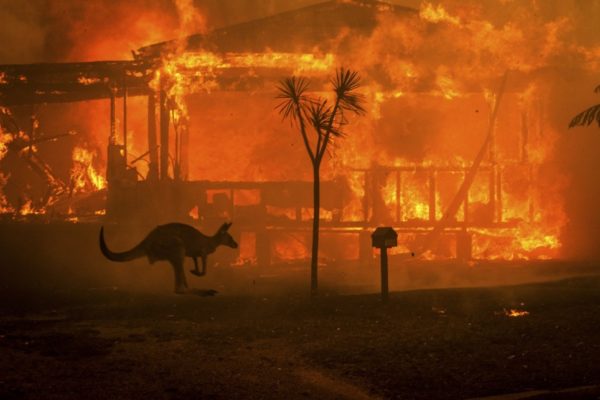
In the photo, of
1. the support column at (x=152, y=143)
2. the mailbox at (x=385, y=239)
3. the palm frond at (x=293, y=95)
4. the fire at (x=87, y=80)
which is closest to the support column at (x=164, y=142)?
the support column at (x=152, y=143)

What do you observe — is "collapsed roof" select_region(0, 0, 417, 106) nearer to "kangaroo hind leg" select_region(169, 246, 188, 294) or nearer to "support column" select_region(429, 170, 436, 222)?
"support column" select_region(429, 170, 436, 222)

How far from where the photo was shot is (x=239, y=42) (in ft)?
57.9

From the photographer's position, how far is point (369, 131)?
63.3 ft

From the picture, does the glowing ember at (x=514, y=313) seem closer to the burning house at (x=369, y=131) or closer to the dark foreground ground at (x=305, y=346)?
the dark foreground ground at (x=305, y=346)

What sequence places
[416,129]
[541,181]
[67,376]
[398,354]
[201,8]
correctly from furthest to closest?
[201,8]
[416,129]
[541,181]
[398,354]
[67,376]

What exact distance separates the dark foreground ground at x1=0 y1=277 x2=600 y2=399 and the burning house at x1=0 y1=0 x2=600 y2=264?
5494 mm

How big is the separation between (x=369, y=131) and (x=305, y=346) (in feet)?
41.0

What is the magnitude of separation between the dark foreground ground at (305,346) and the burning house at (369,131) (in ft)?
18.0

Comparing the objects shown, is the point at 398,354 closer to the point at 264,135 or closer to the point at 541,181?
the point at 541,181

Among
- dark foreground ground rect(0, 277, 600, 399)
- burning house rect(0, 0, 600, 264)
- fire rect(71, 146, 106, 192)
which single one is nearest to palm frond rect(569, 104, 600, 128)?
dark foreground ground rect(0, 277, 600, 399)

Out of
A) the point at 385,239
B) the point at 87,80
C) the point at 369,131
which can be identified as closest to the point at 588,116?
the point at 385,239

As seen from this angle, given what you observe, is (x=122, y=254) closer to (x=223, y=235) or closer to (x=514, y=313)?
(x=223, y=235)

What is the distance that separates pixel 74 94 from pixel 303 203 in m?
7.48

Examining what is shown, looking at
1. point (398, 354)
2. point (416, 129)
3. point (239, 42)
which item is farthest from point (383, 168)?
point (398, 354)
